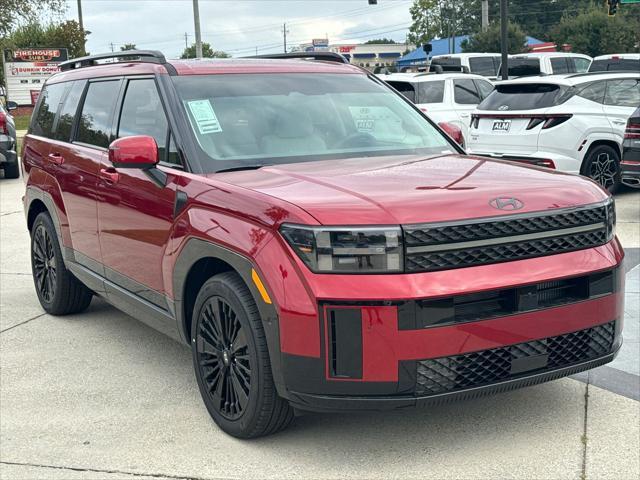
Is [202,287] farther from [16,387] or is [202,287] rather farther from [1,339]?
[1,339]

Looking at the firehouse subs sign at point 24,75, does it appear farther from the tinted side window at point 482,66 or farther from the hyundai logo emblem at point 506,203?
the hyundai logo emblem at point 506,203

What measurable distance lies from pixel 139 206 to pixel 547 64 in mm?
20279

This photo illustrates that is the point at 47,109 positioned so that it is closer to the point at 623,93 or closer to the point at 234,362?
the point at 234,362

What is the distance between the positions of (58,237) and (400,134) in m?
2.61

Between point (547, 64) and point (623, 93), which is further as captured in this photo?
point (547, 64)

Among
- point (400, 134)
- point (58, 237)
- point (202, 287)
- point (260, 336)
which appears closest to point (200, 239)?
point (202, 287)

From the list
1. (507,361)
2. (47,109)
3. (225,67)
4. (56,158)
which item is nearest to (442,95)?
(47,109)

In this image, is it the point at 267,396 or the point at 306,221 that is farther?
the point at 267,396

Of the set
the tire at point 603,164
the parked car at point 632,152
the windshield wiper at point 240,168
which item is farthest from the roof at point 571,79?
the windshield wiper at point 240,168

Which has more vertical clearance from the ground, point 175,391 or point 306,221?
point 306,221

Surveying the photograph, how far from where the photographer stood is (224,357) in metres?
4.07

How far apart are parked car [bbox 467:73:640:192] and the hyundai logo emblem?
7818 millimetres

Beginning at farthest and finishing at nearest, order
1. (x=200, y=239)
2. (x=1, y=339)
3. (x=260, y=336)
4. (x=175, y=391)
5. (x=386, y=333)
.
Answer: (x=1, y=339), (x=175, y=391), (x=200, y=239), (x=260, y=336), (x=386, y=333)

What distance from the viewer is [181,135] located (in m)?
4.53
